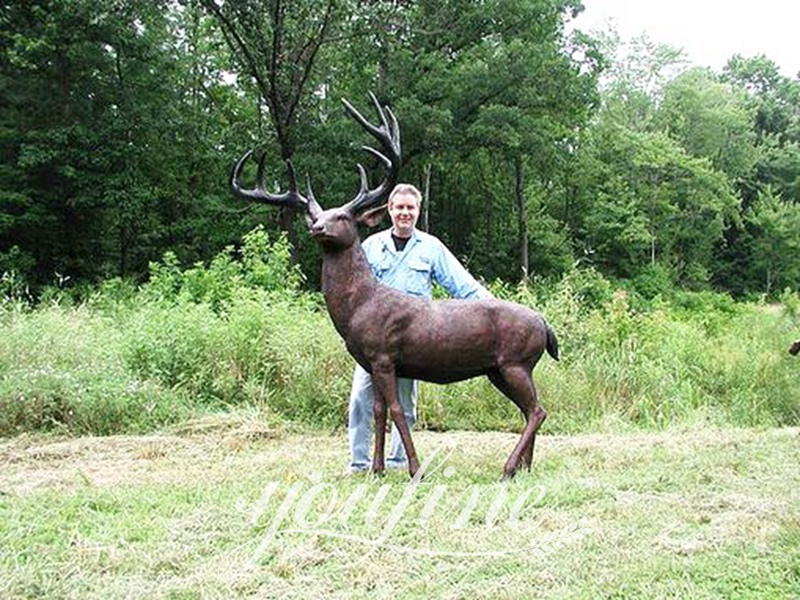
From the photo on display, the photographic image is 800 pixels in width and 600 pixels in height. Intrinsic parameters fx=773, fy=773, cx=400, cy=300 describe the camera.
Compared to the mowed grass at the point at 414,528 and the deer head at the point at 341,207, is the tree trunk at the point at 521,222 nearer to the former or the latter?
the mowed grass at the point at 414,528

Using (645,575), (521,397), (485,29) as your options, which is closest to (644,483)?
(521,397)

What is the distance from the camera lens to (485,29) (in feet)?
71.5

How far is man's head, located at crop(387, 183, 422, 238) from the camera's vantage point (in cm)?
450

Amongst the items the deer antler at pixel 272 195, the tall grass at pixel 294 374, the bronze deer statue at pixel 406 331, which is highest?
the deer antler at pixel 272 195

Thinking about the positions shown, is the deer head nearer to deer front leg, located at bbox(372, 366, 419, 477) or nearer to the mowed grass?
deer front leg, located at bbox(372, 366, 419, 477)

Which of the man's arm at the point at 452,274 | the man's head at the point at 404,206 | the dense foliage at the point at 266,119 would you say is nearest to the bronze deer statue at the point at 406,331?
the man's head at the point at 404,206

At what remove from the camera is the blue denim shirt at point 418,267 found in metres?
4.62

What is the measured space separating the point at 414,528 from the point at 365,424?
4.23 ft

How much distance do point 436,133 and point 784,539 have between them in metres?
16.8

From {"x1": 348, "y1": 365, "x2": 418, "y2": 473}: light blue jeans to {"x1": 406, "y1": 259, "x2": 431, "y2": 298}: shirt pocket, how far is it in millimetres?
533

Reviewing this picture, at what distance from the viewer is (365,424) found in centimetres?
461

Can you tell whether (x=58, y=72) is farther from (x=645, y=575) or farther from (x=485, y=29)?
(x=645, y=575)

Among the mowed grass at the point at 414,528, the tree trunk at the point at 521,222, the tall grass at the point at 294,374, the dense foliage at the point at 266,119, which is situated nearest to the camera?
the mowed grass at the point at 414,528

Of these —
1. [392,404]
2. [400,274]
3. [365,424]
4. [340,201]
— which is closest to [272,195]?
[400,274]
